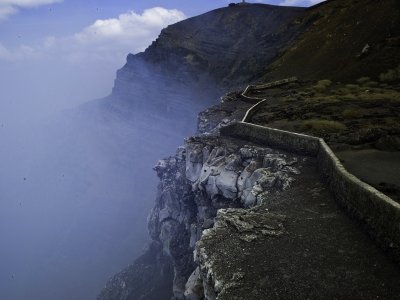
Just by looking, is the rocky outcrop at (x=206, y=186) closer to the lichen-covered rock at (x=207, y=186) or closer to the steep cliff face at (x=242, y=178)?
the lichen-covered rock at (x=207, y=186)

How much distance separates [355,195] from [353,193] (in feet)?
0.69

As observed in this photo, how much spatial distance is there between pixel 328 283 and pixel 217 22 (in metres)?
96.8

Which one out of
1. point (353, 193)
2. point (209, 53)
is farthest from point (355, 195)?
point (209, 53)

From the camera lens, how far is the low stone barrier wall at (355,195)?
13758 mm

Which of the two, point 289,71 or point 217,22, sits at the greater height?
point 217,22

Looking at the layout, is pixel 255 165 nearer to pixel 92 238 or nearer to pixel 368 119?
pixel 368 119

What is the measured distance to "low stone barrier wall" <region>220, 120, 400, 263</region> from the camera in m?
13.8

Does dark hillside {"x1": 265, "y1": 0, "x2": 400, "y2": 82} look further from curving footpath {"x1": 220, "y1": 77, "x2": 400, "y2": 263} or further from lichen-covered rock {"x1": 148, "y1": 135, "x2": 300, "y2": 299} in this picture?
curving footpath {"x1": 220, "y1": 77, "x2": 400, "y2": 263}

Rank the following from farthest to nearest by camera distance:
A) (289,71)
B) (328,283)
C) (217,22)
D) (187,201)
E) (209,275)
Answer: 1. (217,22)
2. (289,71)
3. (187,201)
4. (209,275)
5. (328,283)

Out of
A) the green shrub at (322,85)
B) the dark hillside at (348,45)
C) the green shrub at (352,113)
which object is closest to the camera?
the green shrub at (352,113)

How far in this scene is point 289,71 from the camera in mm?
61594

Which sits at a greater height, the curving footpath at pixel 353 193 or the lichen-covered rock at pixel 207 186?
the curving footpath at pixel 353 193

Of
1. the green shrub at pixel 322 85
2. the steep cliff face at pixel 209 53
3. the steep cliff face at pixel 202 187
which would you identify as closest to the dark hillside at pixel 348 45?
the green shrub at pixel 322 85

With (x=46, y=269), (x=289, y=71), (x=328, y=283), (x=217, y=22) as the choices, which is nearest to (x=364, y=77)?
(x=289, y=71)
